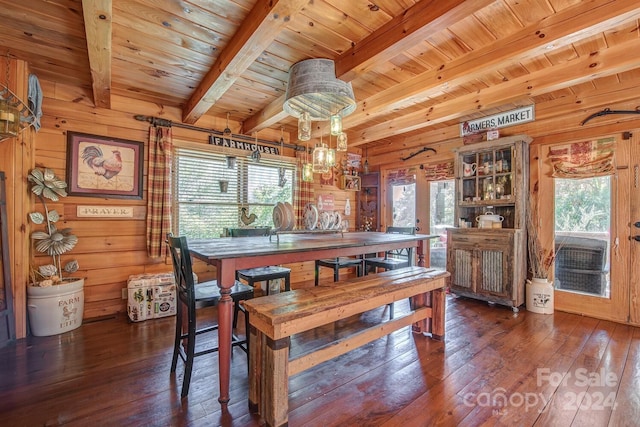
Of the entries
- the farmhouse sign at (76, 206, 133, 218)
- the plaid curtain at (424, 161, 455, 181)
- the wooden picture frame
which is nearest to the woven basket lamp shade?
the farmhouse sign at (76, 206, 133, 218)

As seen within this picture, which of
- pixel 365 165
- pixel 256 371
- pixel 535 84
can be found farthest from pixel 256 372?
pixel 365 165

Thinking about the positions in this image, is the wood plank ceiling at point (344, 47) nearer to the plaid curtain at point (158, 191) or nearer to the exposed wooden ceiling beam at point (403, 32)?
the exposed wooden ceiling beam at point (403, 32)

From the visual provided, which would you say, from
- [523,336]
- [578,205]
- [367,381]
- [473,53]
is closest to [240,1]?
[473,53]

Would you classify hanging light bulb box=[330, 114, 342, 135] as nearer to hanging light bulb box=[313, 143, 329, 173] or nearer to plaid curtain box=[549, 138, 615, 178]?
hanging light bulb box=[313, 143, 329, 173]

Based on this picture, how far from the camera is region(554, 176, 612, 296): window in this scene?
3.07 m

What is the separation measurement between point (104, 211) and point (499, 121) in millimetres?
4777

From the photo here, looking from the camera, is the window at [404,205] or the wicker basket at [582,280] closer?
the wicker basket at [582,280]

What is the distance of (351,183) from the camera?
5113 mm

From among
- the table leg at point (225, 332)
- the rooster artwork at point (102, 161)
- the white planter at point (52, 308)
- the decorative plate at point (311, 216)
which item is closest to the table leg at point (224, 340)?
the table leg at point (225, 332)

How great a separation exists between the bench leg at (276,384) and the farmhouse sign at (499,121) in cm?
373

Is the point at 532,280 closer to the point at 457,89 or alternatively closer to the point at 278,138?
the point at 457,89

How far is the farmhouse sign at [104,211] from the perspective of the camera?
294 cm

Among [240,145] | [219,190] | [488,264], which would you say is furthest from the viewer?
[240,145]

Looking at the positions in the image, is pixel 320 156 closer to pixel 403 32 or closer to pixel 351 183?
pixel 403 32
